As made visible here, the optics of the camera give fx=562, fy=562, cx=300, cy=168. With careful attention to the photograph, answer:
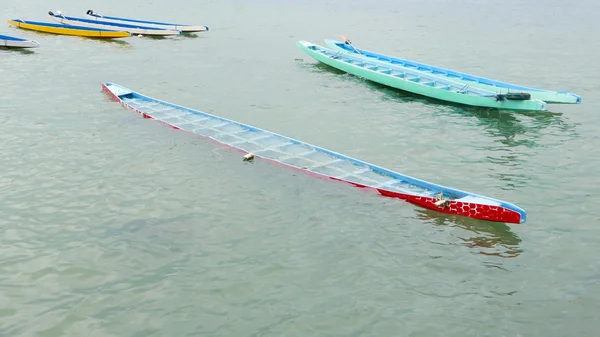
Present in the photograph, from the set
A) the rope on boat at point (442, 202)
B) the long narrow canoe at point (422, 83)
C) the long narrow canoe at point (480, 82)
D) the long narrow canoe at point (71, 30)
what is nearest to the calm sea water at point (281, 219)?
the rope on boat at point (442, 202)

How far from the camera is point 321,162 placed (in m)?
18.6

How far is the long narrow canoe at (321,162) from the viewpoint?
595 inches

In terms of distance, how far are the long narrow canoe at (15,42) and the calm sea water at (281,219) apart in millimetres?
4175

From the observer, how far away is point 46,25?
4322 cm

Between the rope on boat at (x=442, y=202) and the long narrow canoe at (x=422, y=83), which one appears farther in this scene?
the long narrow canoe at (x=422, y=83)

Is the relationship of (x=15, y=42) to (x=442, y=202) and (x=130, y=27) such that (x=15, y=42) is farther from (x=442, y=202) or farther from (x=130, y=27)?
(x=442, y=202)

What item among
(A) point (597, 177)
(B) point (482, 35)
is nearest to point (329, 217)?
(A) point (597, 177)

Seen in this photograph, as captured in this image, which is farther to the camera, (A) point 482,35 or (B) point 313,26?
(B) point 313,26

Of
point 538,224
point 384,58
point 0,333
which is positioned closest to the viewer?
point 0,333

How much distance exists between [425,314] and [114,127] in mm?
15412

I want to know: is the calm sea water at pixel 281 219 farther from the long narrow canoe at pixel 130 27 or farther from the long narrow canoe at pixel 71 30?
the long narrow canoe at pixel 130 27

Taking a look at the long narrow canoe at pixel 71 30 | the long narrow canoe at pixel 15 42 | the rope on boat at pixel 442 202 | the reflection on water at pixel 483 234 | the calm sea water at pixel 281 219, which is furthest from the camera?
the long narrow canoe at pixel 71 30

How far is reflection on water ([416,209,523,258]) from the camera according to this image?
46.3 feet

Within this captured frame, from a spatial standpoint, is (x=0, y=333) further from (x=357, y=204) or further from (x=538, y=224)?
(x=538, y=224)
